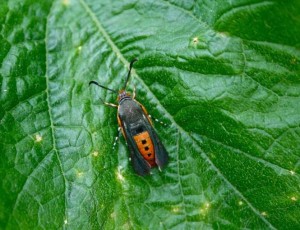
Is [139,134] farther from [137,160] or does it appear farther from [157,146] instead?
[137,160]

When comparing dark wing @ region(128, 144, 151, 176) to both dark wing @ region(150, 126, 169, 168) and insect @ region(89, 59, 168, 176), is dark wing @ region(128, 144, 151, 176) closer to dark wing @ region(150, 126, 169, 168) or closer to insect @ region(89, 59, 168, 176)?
insect @ region(89, 59, 168, 176)

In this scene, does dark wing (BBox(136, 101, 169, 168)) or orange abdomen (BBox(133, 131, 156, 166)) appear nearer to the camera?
dark wing (BBox(136, 101, 169, 168))

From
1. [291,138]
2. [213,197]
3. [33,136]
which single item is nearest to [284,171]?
[291,138]

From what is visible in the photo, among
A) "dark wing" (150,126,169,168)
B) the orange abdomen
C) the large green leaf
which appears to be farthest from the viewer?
the orange abdomen

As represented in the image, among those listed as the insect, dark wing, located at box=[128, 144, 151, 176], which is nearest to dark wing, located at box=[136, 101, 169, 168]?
the insect

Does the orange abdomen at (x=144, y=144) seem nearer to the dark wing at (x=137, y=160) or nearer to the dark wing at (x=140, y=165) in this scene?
the dark wing at (x=137, y=160)

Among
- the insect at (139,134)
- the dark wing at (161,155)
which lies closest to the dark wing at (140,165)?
the insect at (139,134)

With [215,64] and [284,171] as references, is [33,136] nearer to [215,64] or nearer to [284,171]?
[215,64]
